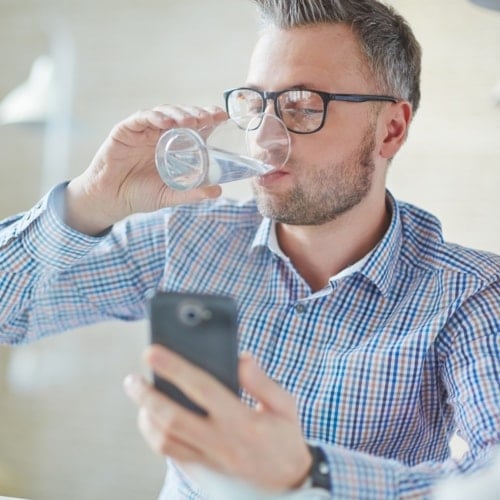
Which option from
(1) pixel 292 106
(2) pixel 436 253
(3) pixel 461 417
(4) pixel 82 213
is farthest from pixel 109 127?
(3) pixel 461 417

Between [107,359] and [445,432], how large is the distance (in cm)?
47

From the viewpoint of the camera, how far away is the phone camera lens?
1.35 ft

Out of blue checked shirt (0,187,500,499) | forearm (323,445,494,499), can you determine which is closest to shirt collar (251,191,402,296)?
blue checked shirt (0,187,500,499)

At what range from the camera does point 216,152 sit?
2.40 ft

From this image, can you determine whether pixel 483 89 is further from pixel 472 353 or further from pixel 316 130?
pixel 472 353

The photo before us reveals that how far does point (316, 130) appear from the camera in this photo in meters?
0.85

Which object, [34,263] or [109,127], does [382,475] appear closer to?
[34,263]

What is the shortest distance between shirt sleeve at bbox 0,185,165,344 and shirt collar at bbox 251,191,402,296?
15cm

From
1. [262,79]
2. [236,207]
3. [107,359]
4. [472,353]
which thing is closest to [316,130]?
[262,79]

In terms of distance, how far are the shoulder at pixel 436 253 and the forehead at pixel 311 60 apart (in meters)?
0.18

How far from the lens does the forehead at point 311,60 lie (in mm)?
853

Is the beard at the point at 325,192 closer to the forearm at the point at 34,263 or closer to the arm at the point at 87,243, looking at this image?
the arm at the point at 87,243

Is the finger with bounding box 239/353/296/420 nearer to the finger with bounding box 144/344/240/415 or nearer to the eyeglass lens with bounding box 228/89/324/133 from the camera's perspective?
the finger with bounding box 144/344/240/415

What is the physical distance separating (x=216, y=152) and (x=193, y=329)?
1.15 ft
